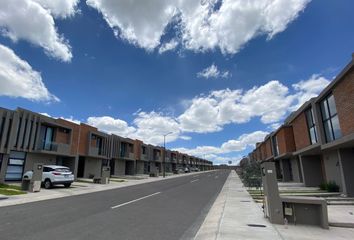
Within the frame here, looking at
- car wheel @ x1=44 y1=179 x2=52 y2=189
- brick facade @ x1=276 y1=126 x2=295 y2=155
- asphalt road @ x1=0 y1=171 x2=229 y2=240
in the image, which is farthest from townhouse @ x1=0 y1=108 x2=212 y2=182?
brick facade @ x1=276 y1=126 x2=295 y2=155

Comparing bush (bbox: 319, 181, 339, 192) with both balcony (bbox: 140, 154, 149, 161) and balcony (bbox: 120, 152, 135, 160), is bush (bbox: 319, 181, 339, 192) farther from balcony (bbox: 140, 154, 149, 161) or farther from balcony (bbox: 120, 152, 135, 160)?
balcony (bbox: 140, 154, 149, 161)

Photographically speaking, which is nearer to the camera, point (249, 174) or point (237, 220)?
point (237, 220)

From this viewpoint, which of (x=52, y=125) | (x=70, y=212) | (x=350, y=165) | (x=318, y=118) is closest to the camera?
A: (x=70, y=212)

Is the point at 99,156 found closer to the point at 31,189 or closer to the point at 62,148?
the point at 62,148

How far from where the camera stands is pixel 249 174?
22172mm

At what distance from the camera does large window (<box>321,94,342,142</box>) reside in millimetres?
15909

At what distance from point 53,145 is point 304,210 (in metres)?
27.6

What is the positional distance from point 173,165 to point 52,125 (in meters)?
69.3

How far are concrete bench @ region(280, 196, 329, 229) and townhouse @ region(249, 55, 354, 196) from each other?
5.65 metres

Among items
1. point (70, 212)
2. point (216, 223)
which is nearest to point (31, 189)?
point (70, 212)

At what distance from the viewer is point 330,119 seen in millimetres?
16844

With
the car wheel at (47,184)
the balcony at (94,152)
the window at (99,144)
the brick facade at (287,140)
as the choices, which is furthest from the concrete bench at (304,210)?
the window at (99,144)

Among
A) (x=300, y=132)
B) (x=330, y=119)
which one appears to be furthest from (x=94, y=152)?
(x=330, y=119)

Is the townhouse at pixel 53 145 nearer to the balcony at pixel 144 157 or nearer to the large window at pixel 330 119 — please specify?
the balcony at pixel 144 157
